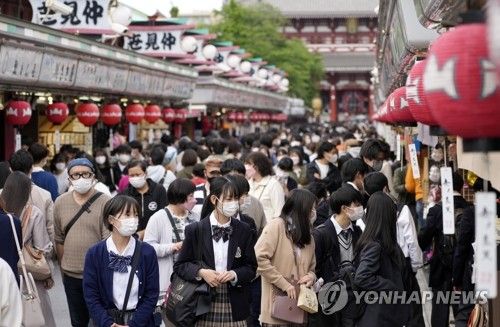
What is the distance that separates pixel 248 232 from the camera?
7512 mm

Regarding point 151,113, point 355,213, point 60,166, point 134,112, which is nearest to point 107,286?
point 355,213

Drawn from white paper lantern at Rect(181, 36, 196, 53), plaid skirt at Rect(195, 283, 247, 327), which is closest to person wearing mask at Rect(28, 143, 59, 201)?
plaid skirt at Rect(195, 283, 247, 327)

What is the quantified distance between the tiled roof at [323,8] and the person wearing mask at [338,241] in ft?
262

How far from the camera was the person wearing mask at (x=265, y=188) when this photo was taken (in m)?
10.8

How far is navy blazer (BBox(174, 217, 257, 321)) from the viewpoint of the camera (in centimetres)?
736

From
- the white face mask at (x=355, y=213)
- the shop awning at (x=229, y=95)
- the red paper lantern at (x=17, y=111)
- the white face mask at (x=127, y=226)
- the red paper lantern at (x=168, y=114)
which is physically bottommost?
the white face mask at (x=127, y=226)

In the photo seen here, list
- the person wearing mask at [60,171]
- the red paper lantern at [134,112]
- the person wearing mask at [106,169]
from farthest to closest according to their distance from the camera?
the red paper lantern at [134,112] → the person wearing mask at [106,169] → the person wearing mask at [60,171]

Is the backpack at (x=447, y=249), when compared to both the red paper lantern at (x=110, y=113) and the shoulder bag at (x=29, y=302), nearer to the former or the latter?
the shoulder bag at (x=29, y=302)

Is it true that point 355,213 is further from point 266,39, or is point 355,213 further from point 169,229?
point 266,39

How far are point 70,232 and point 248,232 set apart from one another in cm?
181

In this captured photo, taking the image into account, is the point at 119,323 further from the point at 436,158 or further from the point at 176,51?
the point at 176,51

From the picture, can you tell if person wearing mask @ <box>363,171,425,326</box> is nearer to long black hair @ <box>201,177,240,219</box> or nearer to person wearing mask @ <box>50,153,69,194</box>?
long black hair @ <box>201,177,240,219</box>

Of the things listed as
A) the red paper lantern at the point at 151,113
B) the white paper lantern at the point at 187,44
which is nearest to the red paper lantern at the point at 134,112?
the red paper lantern at the point at 151,113

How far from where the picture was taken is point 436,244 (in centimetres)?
977
